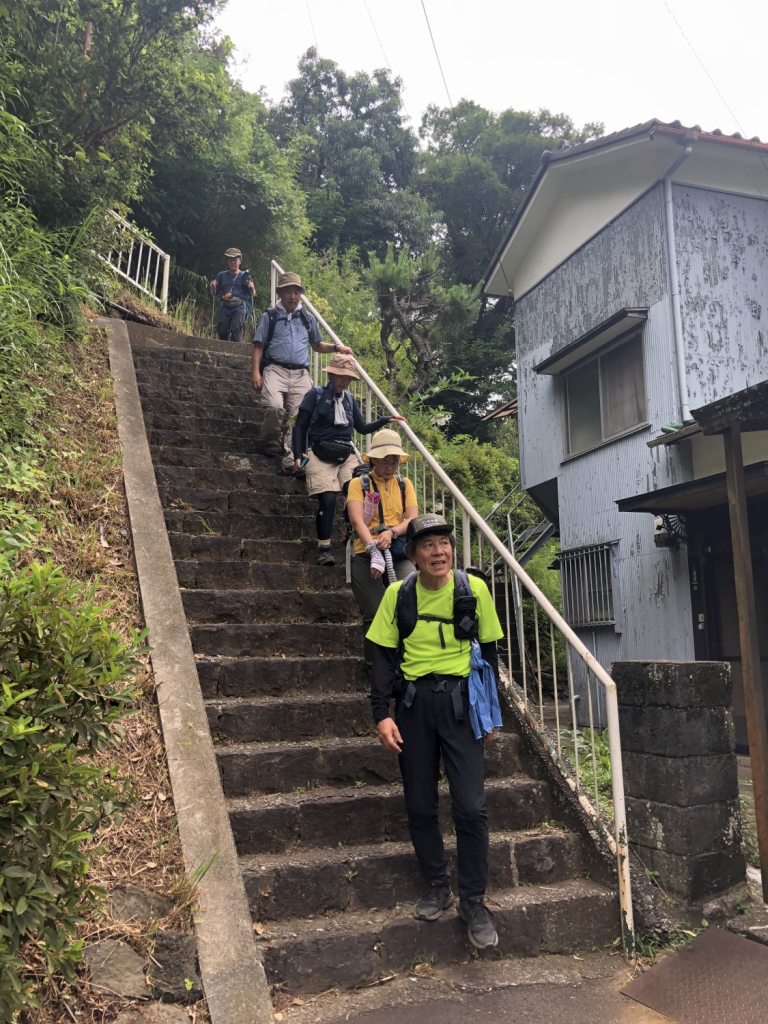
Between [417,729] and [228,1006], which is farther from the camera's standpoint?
[417,729]

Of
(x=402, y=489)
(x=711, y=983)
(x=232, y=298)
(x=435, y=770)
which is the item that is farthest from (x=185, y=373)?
(x=711, y=983)

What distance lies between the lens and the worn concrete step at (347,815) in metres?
3.23

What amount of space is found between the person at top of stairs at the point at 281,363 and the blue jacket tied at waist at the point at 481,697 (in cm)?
350

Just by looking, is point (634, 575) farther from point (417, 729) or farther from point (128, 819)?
point (128, 819)

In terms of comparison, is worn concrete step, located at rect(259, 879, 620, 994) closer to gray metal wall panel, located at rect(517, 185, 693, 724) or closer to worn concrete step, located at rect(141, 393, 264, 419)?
gray metal wall panel, located at rect(517, 185, 693, 724)

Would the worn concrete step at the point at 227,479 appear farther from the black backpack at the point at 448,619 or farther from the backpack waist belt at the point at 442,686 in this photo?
the backpack waist belt at the point at 442,686

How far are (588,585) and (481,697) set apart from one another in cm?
681

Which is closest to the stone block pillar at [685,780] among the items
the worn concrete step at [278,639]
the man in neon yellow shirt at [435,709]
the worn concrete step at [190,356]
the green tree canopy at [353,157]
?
the man in neon yellow shirt at [435,709]

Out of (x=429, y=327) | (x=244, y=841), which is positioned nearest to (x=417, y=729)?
(x=244, y=841)

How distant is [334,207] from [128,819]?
21580mm

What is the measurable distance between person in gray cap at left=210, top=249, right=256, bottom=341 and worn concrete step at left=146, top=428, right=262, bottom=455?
4185 millimetres

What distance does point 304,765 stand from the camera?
3.61 metres


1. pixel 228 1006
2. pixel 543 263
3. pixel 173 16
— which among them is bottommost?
pixel 228 1006

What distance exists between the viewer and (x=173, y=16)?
24.3 feet
